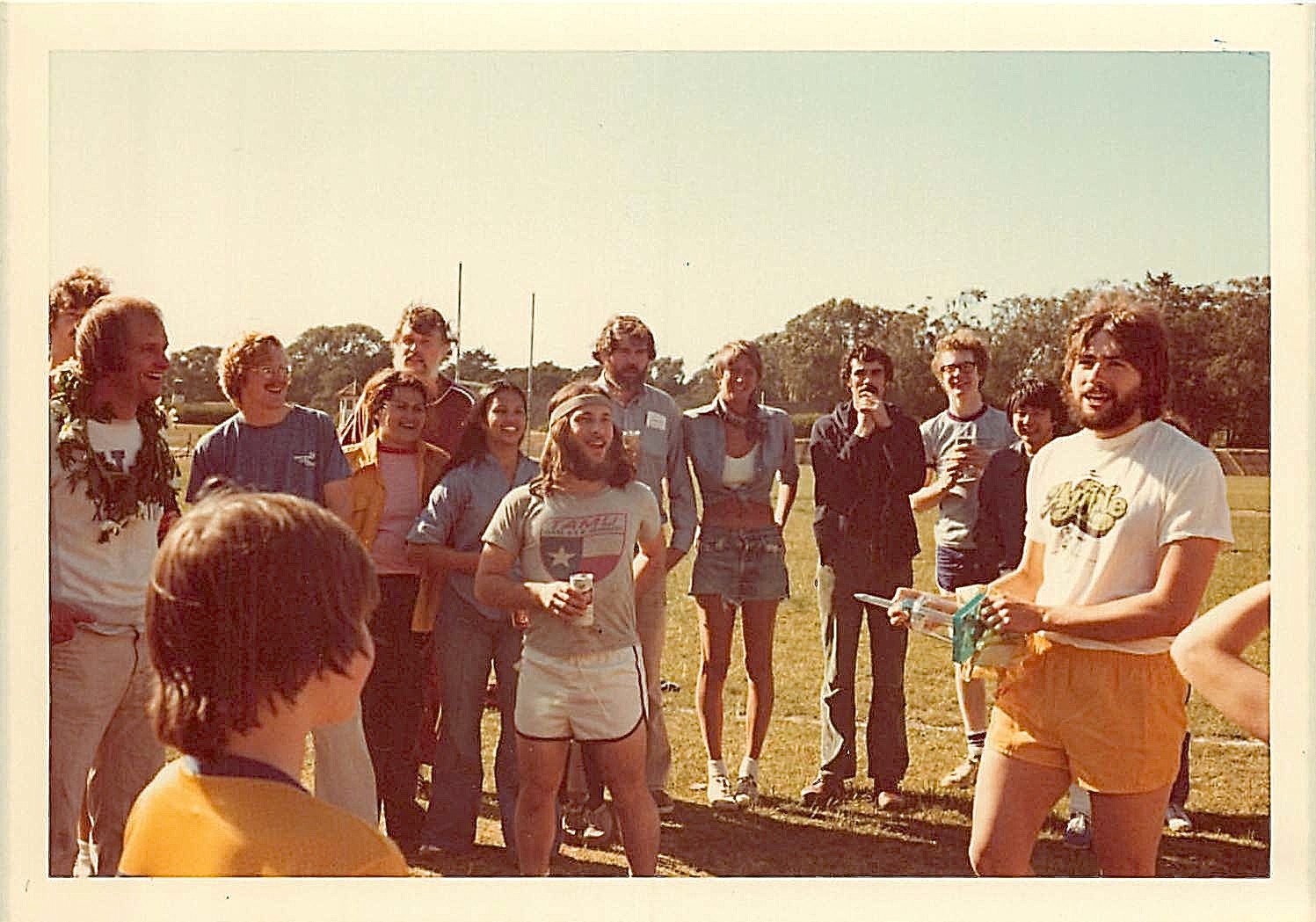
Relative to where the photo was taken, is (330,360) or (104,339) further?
(330,360)

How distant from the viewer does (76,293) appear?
3.60 meters

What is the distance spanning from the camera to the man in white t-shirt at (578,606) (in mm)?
3371

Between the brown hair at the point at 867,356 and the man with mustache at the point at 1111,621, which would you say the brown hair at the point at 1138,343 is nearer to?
the man with mustache at the point at 1111,621

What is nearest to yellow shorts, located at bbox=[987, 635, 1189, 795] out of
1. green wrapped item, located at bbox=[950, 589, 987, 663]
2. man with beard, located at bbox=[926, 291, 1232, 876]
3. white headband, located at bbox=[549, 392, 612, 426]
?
man with beard, located at bbox=[926, 291, 1232, 876]

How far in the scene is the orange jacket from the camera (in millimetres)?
Result: 3682

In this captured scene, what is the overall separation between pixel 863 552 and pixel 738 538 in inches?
13.6

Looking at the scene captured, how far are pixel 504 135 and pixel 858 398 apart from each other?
3.63 feet

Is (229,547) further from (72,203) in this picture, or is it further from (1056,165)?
(1056,165)

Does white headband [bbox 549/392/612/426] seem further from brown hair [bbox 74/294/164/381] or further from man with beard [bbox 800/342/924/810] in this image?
brown hair [bbox 74/294/164/381]

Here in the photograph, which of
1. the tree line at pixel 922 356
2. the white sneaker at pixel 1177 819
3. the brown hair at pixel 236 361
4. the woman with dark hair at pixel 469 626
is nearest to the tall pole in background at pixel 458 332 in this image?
the tree line at pixel 922 356

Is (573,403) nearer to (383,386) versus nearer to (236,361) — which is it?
(383,386)

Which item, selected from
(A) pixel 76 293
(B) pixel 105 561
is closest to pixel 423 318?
(A) pixel 76 293

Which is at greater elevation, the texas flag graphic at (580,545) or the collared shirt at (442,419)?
the collared shirt at (442,419)

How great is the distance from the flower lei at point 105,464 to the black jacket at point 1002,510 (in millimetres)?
1990
